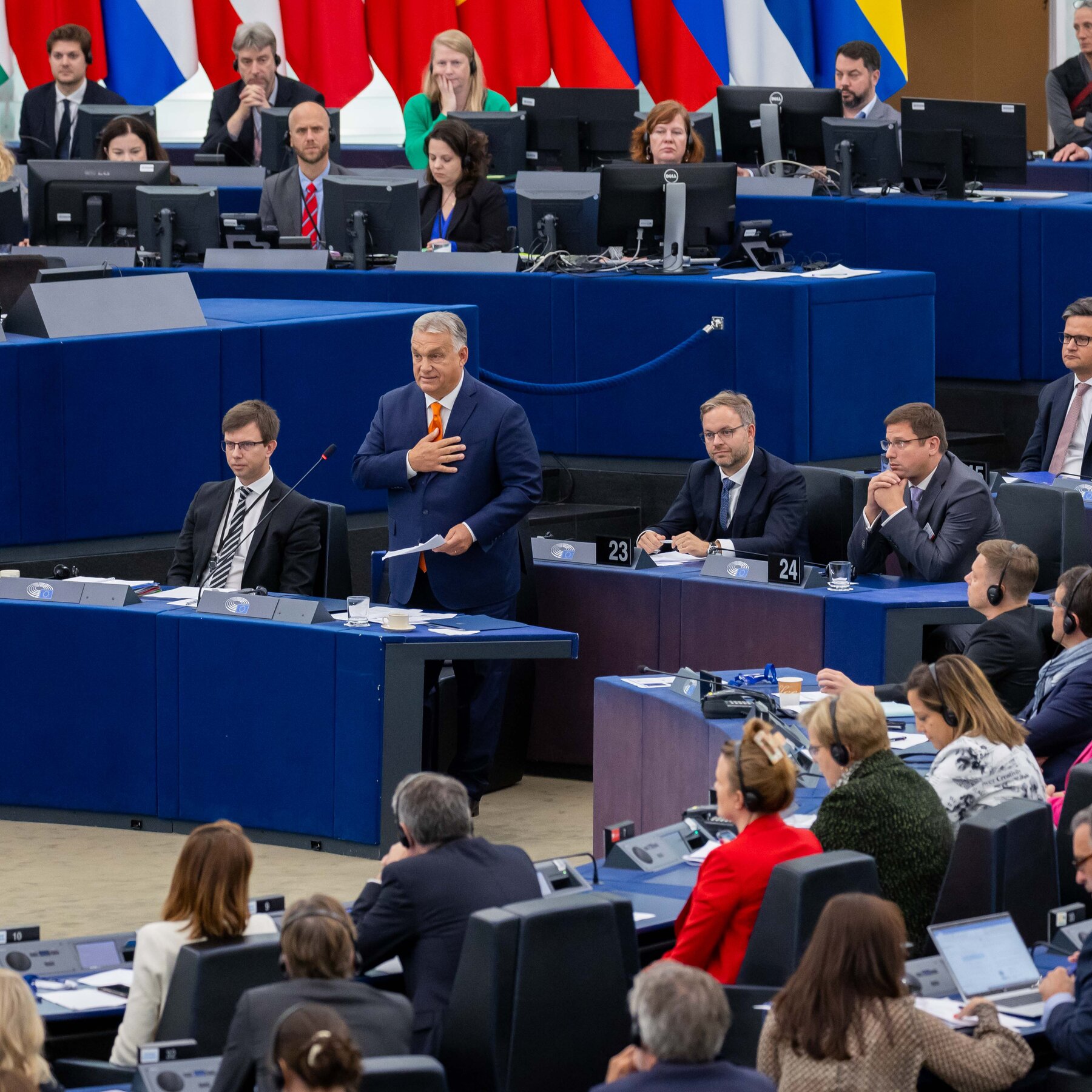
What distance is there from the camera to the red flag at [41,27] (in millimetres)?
13633

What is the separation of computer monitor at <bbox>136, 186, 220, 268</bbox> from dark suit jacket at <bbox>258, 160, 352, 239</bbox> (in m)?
0.34

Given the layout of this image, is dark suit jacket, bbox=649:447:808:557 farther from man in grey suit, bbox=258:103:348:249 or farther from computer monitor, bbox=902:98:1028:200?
computer monitor, bbox=902:98:1028:200

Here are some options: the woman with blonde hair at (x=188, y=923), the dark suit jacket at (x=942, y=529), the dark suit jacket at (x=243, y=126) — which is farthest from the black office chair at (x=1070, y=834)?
the dark suit jacket at (x=243, y=126)

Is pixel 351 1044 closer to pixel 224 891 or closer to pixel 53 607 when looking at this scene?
pixel 224 891

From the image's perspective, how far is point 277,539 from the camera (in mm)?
7074

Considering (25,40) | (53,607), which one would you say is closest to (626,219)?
(53,607)

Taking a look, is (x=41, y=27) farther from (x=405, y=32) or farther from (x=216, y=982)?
(x=216, y=982)

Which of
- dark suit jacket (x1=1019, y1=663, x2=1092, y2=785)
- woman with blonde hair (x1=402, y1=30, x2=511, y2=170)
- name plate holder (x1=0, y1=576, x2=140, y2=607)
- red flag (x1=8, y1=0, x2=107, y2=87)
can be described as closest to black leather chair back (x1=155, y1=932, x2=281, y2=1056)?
dark suit jacket (x1=1019, y1=663, x2=1092, y2=785)

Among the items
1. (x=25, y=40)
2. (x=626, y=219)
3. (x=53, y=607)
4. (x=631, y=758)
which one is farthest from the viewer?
(x=25, y=40)

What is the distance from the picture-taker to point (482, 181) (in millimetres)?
9828

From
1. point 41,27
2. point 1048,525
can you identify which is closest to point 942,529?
point 1048,525

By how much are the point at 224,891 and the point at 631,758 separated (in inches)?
95.7

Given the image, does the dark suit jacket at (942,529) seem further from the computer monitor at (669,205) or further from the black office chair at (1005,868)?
the computer monitor at (669,205)

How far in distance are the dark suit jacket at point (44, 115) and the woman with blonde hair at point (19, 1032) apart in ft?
30.6
